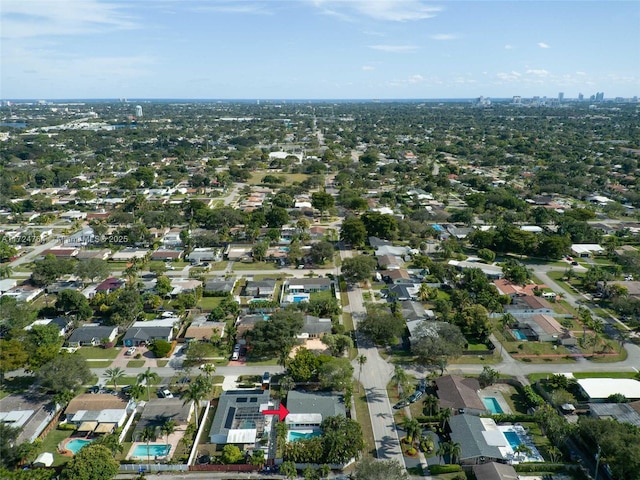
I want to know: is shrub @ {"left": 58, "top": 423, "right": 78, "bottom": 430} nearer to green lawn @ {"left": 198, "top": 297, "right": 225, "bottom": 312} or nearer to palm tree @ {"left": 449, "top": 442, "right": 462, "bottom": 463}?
green lawn @ {"left": 198, "top": 297, "right": 225, "bottom": 312}

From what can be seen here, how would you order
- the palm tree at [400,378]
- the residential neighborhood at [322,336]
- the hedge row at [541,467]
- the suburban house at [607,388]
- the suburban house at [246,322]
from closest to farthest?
1. the hedge row at [541,467]
2. the residential neighborhood at [322,336]
3. the palm tree at [400,378]
4. the suburban house at [607,388]
5. the suburban house at [246,322]

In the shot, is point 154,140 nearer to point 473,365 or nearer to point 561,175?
point 561,175

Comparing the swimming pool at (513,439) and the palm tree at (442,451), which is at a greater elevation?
the palm tree at (442,451)

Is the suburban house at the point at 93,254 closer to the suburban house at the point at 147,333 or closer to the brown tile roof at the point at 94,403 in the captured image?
the suburban house at the point at 147,333

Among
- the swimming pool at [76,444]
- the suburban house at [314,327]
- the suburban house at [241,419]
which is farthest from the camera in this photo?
the suburban house at [314,327]

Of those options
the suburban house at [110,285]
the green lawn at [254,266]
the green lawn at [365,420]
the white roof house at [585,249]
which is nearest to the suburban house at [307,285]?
the green lawn at [254,266]

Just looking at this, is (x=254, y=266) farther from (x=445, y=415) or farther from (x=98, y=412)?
(x=445, y=415)

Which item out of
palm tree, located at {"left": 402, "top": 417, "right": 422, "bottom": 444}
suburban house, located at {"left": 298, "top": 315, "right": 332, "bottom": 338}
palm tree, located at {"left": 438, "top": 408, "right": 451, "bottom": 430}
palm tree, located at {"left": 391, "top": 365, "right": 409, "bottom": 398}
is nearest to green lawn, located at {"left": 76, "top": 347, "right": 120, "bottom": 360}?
suburban house, located at {"left": 298, "top": 315, "right": 332, "bottom": 338}
